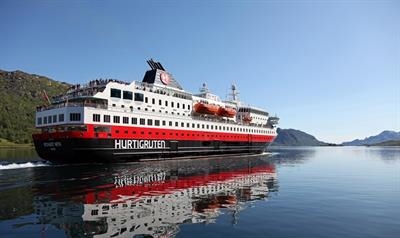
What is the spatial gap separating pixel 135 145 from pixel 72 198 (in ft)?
78.0

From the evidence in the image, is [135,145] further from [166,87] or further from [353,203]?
[353,203]

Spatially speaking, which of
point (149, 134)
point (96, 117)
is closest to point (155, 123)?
point (149, 134)

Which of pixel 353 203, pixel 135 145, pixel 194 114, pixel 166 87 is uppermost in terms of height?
pixel 166 87

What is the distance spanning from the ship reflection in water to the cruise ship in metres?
11.8

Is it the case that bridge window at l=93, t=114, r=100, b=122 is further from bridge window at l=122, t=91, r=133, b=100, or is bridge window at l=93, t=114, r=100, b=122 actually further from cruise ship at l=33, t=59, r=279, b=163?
bridge window at l=122, t=91, r=133, b=100

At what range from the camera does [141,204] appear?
56.7ft

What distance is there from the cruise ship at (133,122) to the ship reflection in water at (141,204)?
38.8 feet

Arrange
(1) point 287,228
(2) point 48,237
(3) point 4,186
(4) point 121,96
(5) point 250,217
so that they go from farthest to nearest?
(4) point 121,96 → (3) point 4,186 → (5) point 250,217 → (1) point 287,228 → (2) point 48,237

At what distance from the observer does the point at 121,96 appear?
41625 mm

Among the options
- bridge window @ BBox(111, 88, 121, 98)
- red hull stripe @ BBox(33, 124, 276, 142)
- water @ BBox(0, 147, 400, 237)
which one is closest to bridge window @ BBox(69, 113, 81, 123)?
red hull stripe @ BBox(33, 124, 276, 142)

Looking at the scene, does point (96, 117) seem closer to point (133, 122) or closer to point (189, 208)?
point (133, 122)

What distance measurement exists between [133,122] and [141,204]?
25.9 m

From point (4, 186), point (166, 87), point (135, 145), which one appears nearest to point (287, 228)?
point (4, 186)

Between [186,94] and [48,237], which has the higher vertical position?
[186,94]
